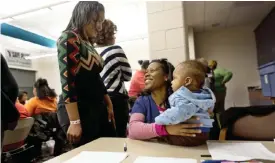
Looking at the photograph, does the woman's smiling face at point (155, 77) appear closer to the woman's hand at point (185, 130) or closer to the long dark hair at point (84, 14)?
the woman's hand at point (185, 130)

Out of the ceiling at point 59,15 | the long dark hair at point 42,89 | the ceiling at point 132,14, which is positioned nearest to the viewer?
the long dark hair at point 42,89

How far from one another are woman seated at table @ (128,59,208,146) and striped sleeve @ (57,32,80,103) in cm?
34

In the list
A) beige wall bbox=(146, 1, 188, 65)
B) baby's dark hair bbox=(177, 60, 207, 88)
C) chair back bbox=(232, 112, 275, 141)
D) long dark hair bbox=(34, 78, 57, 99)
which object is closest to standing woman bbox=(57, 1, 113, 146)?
baby's dark hair bbox=(177, 60, 207, 88)

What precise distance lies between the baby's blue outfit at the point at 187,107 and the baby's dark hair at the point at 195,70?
0.07m

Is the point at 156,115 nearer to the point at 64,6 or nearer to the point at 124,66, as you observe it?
the point at 124,66

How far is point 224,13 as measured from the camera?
200 inches

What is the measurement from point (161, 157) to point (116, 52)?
1.06 meters

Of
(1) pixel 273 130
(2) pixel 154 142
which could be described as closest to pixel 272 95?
(1) pixel 273 130

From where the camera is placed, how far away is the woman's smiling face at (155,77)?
1240 millimetres

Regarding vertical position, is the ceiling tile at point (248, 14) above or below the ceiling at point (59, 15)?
above

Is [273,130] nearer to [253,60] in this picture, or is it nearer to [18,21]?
[18,21]

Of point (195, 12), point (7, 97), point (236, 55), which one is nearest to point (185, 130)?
point (7, 97)

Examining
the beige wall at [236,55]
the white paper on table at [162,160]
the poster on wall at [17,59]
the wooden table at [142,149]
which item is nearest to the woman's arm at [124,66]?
the wooden table at [142,149]

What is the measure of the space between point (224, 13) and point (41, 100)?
4.26 meters
